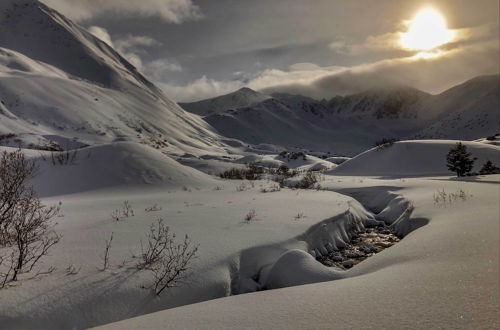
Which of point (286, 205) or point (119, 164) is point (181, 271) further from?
point (119, 164)

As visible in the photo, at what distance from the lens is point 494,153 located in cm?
2603

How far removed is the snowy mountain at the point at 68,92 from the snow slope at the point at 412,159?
27.8 meters

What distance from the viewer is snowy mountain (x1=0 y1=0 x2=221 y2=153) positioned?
39.3 m

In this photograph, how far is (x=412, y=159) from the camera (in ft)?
95.9

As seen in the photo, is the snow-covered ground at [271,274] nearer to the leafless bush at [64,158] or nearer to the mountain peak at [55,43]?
the leafless bush at [64,158]

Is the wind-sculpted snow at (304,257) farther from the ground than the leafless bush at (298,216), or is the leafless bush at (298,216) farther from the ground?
the leafless bush at (298,216)

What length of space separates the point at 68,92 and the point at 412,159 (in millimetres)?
51287

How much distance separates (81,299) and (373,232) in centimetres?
848

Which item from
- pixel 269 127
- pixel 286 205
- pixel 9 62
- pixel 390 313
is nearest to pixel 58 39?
pixel 9 62

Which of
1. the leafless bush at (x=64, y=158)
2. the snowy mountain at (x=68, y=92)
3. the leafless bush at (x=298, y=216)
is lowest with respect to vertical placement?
the leafless bush at (x=298, y=216)

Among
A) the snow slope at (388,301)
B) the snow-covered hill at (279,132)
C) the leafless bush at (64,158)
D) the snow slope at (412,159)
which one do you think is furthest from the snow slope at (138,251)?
the snow-covered hill at (279,132)

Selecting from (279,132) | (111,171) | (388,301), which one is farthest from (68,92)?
(279,132)

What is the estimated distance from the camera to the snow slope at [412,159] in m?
26.3

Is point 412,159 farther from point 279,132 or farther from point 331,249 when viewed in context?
point 279,132
